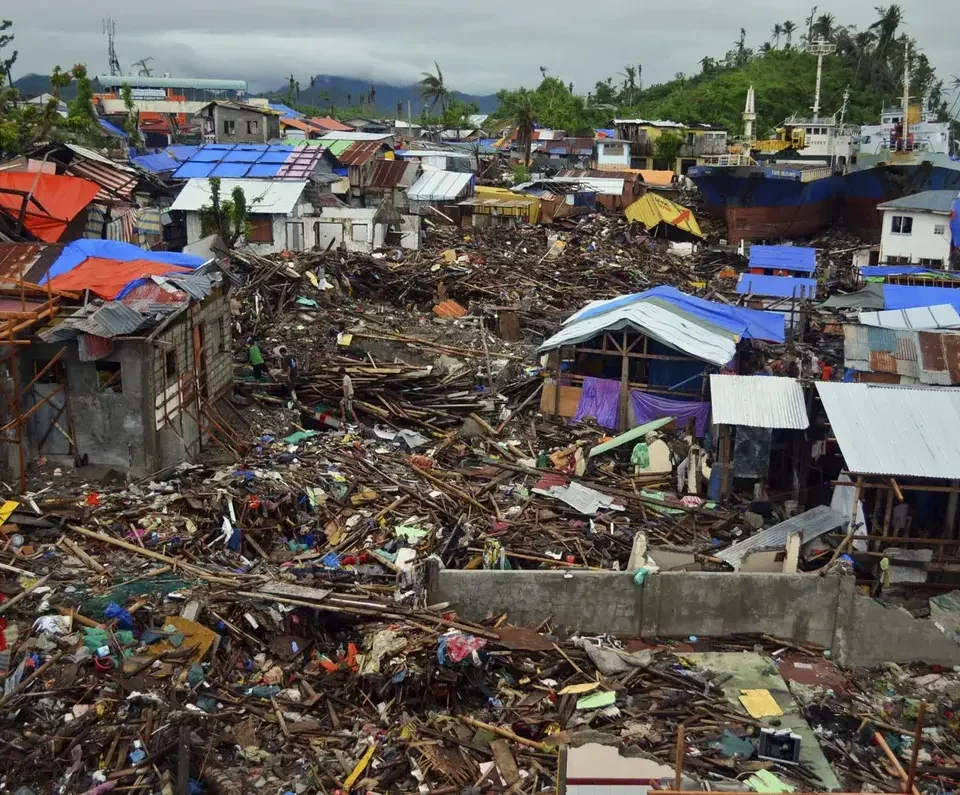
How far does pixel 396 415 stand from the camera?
18109mm

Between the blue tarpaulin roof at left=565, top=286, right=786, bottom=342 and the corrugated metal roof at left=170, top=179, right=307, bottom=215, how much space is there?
47.6 feet

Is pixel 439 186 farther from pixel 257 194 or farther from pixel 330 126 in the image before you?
pixel 330 126

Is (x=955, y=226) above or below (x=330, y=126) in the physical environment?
below

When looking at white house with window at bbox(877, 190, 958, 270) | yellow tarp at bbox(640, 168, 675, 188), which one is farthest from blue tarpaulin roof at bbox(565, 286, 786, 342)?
yellow tarp at bbox(640, 168, 675, 188)

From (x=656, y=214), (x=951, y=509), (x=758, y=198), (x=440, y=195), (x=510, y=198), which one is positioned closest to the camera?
(x=951, y=509)

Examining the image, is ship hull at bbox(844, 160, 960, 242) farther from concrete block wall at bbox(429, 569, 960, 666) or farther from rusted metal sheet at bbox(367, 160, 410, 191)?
concrete block wall at bbox(429, 569, 960, 666)

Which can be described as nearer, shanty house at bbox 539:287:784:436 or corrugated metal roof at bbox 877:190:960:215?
shanty house at bbox 539:287:784:436

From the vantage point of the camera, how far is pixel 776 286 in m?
29.3

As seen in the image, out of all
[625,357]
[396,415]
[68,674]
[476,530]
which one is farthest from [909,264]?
[68,674]

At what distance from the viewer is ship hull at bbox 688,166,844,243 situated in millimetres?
42750

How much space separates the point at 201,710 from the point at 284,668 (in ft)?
3.97

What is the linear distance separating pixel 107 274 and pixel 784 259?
25454 mm

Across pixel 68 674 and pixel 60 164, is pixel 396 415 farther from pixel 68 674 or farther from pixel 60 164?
pixel 60 164

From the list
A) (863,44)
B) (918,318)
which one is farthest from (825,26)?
(918,318)
